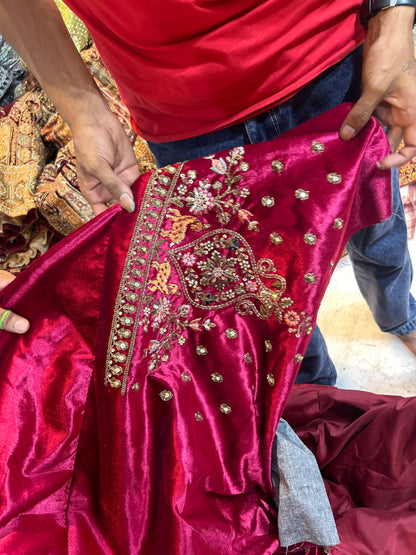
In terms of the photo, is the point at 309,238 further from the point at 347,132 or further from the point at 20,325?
the point at 20,325

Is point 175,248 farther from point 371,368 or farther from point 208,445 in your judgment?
point 371,368

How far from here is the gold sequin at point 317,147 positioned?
1.78 ft

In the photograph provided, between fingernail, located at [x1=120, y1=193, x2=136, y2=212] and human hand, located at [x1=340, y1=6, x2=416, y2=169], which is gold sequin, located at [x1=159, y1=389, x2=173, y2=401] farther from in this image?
human hand, located at [x1=340, y1=6, x2=416, y2=169]

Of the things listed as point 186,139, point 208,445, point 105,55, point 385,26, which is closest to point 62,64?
point 105,55

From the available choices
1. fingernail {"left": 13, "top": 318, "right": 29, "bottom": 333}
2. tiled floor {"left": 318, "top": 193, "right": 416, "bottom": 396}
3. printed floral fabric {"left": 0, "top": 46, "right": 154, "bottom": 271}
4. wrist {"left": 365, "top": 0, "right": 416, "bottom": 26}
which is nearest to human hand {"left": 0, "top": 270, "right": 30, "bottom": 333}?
fingernail {"left": 13, "top": 318, "right": 29, "bottom": 333}

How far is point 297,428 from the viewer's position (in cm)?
81

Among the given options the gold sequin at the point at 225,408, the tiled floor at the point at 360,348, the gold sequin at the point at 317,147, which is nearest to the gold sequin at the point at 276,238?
the gold sequin at the point at 317,147

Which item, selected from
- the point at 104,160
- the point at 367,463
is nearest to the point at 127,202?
the point at 104,160

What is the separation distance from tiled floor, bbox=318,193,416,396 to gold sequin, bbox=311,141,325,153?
745mm

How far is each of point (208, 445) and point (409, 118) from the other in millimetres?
496

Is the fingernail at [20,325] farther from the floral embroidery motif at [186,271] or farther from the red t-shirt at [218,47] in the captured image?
the red t-shirt at [218,47]

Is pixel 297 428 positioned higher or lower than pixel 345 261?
lower

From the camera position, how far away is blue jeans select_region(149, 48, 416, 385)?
1.92 feet

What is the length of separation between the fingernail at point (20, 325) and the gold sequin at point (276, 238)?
0.36 metres
